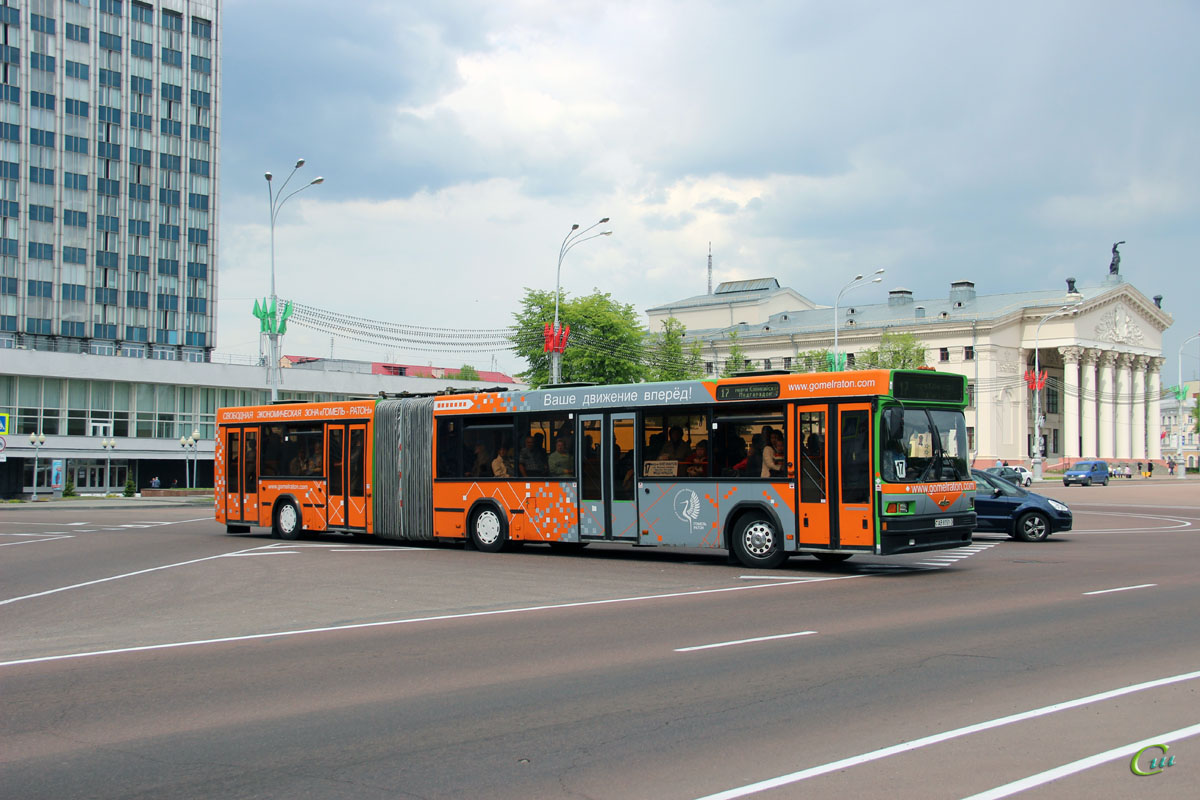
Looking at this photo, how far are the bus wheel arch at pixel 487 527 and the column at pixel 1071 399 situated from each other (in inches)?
3307

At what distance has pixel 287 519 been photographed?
75.2ft

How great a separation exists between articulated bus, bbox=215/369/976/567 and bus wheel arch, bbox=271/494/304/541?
0.14 ft

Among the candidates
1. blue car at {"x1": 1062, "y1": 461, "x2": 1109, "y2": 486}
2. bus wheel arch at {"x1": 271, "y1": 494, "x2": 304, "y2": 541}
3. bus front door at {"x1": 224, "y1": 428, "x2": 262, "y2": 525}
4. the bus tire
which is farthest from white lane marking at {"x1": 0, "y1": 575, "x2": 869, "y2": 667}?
blue car at {"x1": 1062, "y1": 461, "x2": 1109, "y2": 486}

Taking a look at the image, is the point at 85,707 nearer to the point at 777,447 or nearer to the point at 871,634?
the point at 871,634

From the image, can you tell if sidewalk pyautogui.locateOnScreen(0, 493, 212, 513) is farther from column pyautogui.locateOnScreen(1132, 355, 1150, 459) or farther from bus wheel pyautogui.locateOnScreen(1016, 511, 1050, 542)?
column pyautogui.locateOnScreen(1132, 355, 1150, 459)

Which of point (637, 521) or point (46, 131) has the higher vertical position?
point (46, 131)

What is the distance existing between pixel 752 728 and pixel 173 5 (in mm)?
94057

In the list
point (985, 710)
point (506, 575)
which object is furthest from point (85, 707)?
point (506, 575)

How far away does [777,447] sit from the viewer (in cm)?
1611

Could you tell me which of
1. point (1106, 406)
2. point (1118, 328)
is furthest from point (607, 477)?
point (1118, 328)

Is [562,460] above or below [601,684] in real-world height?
above

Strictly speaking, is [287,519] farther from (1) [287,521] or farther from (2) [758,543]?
(2) [758,543]

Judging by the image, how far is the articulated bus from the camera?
15.2 meters

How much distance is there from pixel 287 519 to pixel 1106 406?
93331 millimetres
